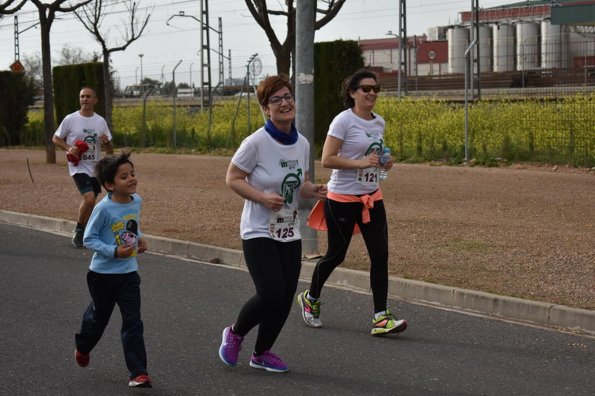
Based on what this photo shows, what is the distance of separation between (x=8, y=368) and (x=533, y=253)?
5639mm

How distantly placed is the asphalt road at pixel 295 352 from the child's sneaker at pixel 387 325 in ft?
0.26

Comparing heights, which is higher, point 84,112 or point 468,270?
point 84,112

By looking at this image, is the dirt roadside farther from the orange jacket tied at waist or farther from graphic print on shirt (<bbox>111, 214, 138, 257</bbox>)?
graphic print on shirt (<bbox>111, 214, 138, 257</bbox>)

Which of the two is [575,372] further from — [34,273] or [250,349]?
[34,273]

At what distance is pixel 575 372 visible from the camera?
6.57 metres

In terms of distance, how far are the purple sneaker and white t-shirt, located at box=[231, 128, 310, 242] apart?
2.18 ft

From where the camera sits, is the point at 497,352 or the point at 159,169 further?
the point at 159,169

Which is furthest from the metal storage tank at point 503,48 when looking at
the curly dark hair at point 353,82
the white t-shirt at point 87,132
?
the curly dark hair at point 353,82

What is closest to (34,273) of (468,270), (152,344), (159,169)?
(152,344)

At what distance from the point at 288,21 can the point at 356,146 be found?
11195 millimetres

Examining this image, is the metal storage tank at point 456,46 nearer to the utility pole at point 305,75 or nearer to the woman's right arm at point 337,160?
the utility pole at point 305,75

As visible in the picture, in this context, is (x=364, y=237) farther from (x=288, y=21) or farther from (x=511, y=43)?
→ (x=511, y=43)

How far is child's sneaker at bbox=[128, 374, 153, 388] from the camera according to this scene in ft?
20.1

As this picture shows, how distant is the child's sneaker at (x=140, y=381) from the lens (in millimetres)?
6141
